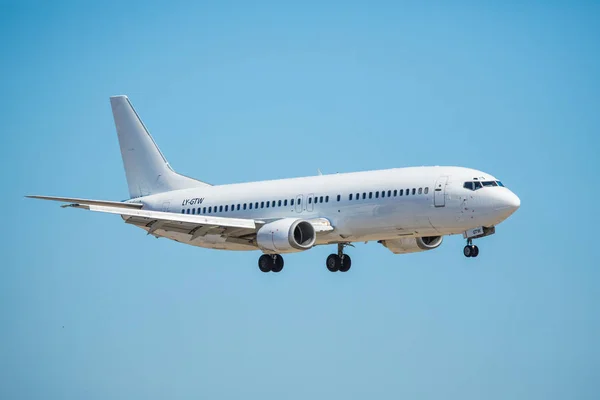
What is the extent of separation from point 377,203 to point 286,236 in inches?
185

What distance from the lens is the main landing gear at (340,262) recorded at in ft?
225

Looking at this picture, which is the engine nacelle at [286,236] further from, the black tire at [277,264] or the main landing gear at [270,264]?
the black tire at [277,264]

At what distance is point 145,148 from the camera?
255ft

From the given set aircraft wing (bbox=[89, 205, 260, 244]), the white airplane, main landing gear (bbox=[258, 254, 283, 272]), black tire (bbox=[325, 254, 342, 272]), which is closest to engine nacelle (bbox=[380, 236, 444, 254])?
the white airplane

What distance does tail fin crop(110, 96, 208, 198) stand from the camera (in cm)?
7588

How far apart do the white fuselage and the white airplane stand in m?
0.05

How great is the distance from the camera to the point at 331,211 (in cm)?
6538

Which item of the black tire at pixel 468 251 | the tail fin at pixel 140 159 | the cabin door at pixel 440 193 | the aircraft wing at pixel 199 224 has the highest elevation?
the tail fin at pixel 140 159

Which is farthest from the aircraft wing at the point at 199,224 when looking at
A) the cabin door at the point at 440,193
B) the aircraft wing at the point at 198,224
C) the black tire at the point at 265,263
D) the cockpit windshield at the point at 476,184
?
the cockpit windshield at the point at 476,184

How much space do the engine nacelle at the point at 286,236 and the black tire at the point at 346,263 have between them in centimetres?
422

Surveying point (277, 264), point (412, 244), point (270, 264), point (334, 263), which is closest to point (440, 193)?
point (412, 244)

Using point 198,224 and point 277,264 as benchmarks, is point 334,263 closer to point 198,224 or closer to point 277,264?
point 277,264

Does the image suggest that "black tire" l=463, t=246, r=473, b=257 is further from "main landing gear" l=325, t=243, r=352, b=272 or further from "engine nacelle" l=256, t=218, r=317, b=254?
"main landing gear" l=325, t=243, r=352, b=272

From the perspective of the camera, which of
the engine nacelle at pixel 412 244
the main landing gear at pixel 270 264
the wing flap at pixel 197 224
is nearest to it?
the wing flap at pixel 197 224
